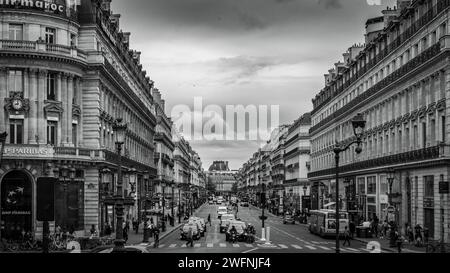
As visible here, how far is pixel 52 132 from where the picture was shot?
2192 inches

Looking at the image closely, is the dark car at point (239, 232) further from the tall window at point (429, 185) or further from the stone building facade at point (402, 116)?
the tall window at point (429, 185)

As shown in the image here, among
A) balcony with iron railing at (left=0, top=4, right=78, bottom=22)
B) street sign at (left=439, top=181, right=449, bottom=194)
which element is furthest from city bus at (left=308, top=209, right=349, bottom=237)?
balcony with iron railing at (left=0, top=4, right=78, bottom=22)

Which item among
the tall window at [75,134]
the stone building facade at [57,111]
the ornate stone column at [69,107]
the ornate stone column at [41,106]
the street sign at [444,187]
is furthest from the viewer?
the tall window at [75,134]

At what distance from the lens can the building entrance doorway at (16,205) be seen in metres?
52.6

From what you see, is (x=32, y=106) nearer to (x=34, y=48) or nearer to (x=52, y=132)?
(x=52, y=132)

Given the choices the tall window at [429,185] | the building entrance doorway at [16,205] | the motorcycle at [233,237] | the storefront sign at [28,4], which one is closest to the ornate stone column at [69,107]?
the building entrance doorway at [16,205]

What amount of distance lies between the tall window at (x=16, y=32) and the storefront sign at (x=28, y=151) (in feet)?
29.2

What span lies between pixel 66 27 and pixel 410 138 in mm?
32812

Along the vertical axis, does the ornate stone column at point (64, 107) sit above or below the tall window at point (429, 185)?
above

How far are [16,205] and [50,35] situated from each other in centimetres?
1425

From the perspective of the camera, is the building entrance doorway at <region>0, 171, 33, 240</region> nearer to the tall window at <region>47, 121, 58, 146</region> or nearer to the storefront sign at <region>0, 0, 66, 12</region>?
the tall window at <region>47, 121, 58, 146</region>
